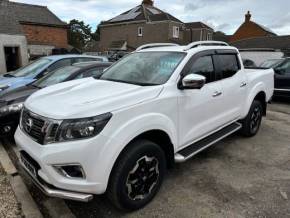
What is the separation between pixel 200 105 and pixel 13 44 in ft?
69.1

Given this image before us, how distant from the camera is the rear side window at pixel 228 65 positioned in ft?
14.3

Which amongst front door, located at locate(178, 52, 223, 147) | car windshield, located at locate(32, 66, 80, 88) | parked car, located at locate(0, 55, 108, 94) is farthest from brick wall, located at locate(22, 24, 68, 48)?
front door, located at locate(178, 52, 223, 147)

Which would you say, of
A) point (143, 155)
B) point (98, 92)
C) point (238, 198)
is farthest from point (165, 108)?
point (238, 198)

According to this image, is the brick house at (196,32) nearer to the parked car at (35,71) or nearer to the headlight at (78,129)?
the parked car at (35,71)

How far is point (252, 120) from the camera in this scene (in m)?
5.34

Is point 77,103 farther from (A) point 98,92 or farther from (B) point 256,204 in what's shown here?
(B) point 256,204

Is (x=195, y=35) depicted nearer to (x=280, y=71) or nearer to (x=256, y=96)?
(x=280, y=71)

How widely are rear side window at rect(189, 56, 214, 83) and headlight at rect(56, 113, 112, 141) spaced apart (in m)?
1.72

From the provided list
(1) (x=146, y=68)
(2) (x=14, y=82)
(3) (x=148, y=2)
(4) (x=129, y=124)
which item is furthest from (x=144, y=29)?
→ (4) (x=129, y=124)

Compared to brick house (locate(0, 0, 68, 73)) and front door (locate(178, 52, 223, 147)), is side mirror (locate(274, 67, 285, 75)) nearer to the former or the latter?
front door (locate(178, 52, 223, 147))

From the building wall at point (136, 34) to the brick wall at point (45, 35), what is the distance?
9.79m

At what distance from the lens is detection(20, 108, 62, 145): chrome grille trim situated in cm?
258

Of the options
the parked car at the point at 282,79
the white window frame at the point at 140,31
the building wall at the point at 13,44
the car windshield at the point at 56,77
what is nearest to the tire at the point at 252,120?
the car windshield at the point at 56,77

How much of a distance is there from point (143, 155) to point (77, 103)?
0.89 metres
